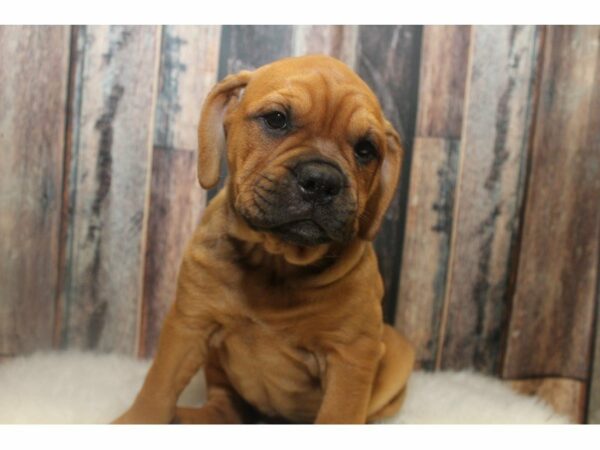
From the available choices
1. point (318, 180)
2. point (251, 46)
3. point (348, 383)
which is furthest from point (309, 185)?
point (251, 46)

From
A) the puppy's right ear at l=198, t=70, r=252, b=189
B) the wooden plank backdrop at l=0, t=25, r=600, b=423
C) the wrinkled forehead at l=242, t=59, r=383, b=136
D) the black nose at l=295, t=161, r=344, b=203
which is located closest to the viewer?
the black nose at l=295, t=161, r=344, b=203

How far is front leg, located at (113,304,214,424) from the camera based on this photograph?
7.80 ft

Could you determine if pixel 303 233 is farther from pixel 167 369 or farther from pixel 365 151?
pixel 167 369

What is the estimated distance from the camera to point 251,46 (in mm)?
2611

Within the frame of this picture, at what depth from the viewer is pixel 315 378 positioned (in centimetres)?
247

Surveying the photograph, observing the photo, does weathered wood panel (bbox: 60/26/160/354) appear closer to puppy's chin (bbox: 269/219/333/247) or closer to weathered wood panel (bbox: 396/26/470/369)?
puppy's chin (bbox: 269/219/333/247)

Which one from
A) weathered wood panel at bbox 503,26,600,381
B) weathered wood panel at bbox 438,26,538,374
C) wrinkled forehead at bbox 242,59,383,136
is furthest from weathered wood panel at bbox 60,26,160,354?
weathered wood panel at bbox 503,26,600,381

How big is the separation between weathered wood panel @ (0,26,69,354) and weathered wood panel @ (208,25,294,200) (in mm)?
546

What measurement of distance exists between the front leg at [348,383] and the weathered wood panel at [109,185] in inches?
36.7

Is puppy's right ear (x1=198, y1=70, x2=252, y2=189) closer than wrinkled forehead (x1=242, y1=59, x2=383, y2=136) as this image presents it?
No

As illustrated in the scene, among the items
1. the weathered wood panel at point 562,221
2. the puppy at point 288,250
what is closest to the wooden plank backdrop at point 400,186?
the weathered wood panel at point 562,221

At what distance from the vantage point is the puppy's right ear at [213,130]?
229cm

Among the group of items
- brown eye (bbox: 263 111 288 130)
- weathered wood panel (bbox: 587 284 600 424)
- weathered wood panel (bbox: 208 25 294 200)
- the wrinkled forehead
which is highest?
weathered wood panel (bbox: 208 25 294 200)
